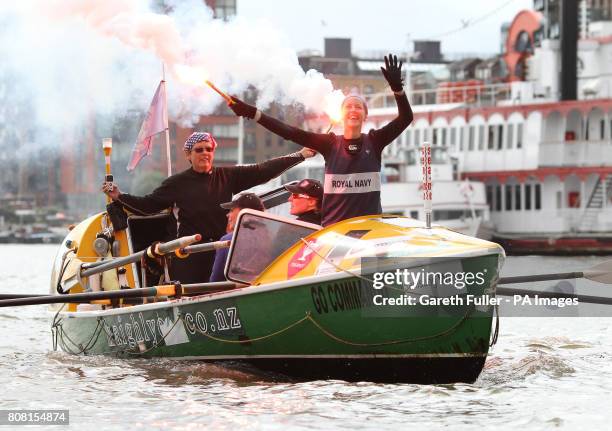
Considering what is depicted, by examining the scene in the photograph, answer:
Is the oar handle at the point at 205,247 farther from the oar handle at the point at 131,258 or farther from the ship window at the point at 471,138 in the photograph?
the ship window at the point at 471,138

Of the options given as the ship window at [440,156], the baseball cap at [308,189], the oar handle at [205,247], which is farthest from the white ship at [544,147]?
the oar handle at [205,247]

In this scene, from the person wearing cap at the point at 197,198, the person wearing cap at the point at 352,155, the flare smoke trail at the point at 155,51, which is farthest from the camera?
the flare smoke trail at the point at 155,51

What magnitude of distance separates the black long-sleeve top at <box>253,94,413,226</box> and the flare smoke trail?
7.43 ft

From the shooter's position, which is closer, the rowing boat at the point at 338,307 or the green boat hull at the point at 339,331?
the rowing boat at the point at 338,307

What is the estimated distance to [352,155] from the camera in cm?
1415

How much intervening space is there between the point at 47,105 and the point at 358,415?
2335 cm

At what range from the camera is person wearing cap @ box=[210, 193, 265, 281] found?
48.0 ft

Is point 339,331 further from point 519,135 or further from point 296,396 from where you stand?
point 519,135

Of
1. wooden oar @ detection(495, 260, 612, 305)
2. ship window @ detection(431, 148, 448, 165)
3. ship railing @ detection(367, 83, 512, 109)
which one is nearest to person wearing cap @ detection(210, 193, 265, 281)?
wooden oar @ detection(495, 260, 612, 305)

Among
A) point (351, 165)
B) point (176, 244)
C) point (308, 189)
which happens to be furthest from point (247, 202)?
point (351, 165)

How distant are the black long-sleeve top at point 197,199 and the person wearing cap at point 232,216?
1.09m

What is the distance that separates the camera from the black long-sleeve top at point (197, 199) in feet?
52.7

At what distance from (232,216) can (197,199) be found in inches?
53.8

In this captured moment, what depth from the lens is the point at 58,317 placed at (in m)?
18.2
